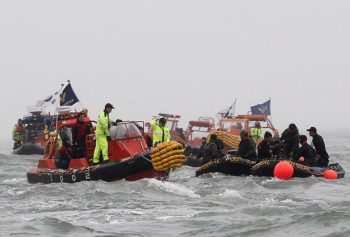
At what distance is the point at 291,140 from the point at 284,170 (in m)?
1.49

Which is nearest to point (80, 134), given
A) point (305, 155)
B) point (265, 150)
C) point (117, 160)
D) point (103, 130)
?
point (103, 130)

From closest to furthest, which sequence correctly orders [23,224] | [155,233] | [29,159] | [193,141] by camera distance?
1. [155,233]
2. [23,224]
3. [29,159]
4. [193,141]

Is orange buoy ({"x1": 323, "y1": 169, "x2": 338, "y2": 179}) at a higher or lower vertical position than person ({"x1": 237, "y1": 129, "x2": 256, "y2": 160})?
lower

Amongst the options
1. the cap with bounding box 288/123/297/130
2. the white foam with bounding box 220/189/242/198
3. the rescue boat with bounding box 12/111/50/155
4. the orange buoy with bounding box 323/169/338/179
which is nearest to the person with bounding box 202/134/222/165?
the cap with bounding box 288/123/297/130

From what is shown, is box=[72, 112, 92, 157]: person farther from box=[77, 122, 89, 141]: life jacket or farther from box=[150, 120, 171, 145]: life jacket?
box=[150, 120, 171, 145]: life jacket

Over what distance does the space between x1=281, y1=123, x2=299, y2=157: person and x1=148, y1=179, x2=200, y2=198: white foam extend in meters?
3.60

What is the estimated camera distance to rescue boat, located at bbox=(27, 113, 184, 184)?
16.5 meters

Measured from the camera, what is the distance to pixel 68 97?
21609mm

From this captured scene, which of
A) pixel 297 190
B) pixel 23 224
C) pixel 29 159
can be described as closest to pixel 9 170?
pixel 29 159

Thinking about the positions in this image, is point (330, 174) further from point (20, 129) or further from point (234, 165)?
point (20, 129)

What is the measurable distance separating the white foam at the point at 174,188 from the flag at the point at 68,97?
221 inches

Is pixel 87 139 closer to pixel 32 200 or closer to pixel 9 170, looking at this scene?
pixel 32 200

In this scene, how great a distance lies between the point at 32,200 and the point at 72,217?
2.93 meters

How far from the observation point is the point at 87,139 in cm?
1858
